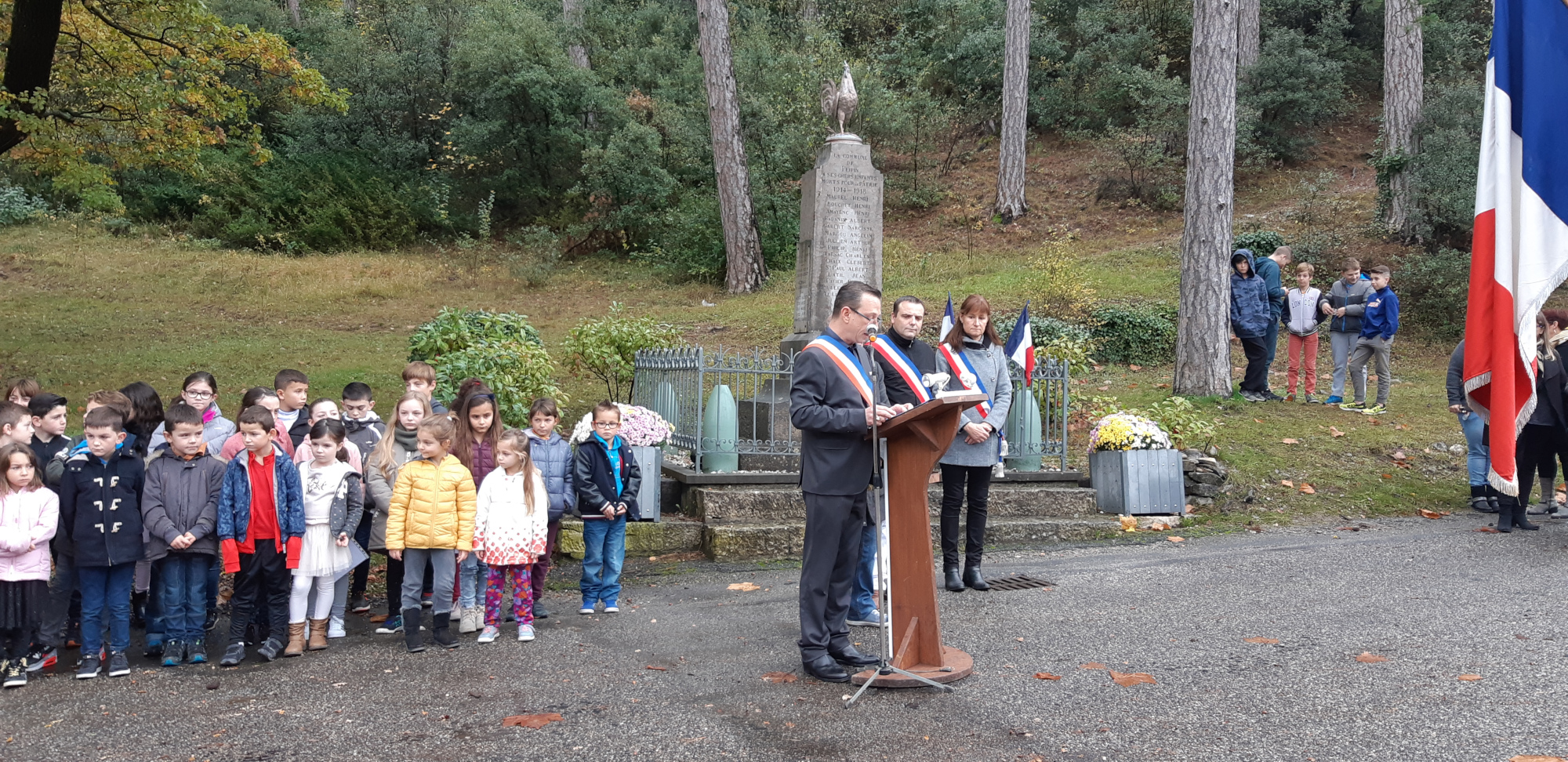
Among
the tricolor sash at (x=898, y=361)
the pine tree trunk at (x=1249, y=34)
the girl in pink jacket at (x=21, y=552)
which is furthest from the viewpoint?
the pine tree trunk at (x=1249, y=34)

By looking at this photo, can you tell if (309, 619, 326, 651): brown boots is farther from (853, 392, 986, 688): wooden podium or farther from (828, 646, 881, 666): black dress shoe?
(853, 392, 986, 688): wooden podium

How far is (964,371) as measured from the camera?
6715 mm

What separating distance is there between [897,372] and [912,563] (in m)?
1.20

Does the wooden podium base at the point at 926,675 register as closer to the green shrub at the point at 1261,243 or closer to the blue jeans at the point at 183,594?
the blue jeans at the point at 183,594

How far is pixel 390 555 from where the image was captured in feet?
19.8

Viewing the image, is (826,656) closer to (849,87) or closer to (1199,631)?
(1199,631)

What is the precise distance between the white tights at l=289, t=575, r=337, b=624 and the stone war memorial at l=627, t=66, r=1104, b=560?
8.18ft

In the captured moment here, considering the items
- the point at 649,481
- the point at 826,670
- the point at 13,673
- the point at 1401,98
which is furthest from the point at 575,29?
the point at 826,670

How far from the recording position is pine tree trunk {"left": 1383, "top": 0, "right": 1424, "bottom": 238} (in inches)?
774

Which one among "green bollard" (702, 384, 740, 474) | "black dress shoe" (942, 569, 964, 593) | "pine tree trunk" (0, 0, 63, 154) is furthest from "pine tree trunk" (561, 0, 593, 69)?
"black dress shoe" (942, 569, 964, 593)

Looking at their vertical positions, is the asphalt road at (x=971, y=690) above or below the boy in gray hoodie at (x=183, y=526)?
below

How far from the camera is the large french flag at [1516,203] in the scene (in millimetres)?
5004

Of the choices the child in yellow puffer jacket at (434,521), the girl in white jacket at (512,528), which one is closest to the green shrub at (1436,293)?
the girl in white jacket at (512,528)

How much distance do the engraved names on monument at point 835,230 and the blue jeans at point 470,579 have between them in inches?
180
